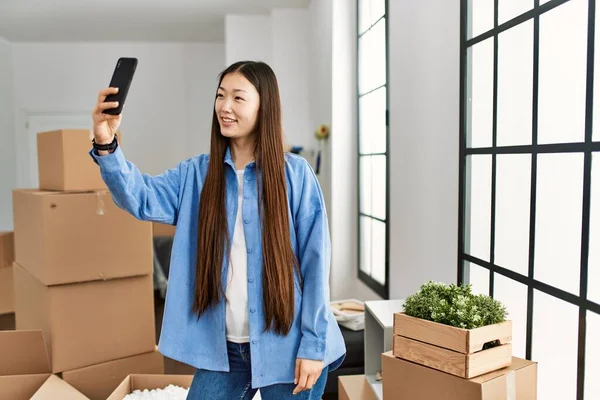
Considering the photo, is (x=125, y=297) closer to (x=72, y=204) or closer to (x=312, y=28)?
(x=72, y=204)

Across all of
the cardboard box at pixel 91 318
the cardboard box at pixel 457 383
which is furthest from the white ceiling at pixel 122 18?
the cardboard box at pixel 457 383

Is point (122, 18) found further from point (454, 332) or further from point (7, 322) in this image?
point (454, 332)

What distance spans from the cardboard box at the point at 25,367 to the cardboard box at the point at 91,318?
52mm

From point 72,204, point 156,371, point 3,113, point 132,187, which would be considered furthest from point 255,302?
point 3,113

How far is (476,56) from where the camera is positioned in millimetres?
1862

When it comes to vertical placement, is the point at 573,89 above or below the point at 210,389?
above

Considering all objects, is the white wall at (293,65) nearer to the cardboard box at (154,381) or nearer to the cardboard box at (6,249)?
the cardboard box at (6,249)

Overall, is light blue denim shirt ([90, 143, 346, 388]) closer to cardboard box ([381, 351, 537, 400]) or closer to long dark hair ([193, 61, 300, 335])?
long dark hair ([193, 61, 300, 335])

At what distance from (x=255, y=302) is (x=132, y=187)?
37 cm

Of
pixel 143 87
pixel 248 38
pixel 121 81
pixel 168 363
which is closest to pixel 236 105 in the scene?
pixel 121 81

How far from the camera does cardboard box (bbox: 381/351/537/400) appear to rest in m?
1.29

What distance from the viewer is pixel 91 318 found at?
2.36m

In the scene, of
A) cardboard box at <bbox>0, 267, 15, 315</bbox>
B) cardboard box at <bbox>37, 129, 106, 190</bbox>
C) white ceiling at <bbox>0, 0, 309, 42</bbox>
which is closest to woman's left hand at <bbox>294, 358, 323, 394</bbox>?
cardboard box at <bbox>37, 129, 106, 190</bbox>

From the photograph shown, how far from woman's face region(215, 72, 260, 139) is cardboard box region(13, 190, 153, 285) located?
1.17 metres
